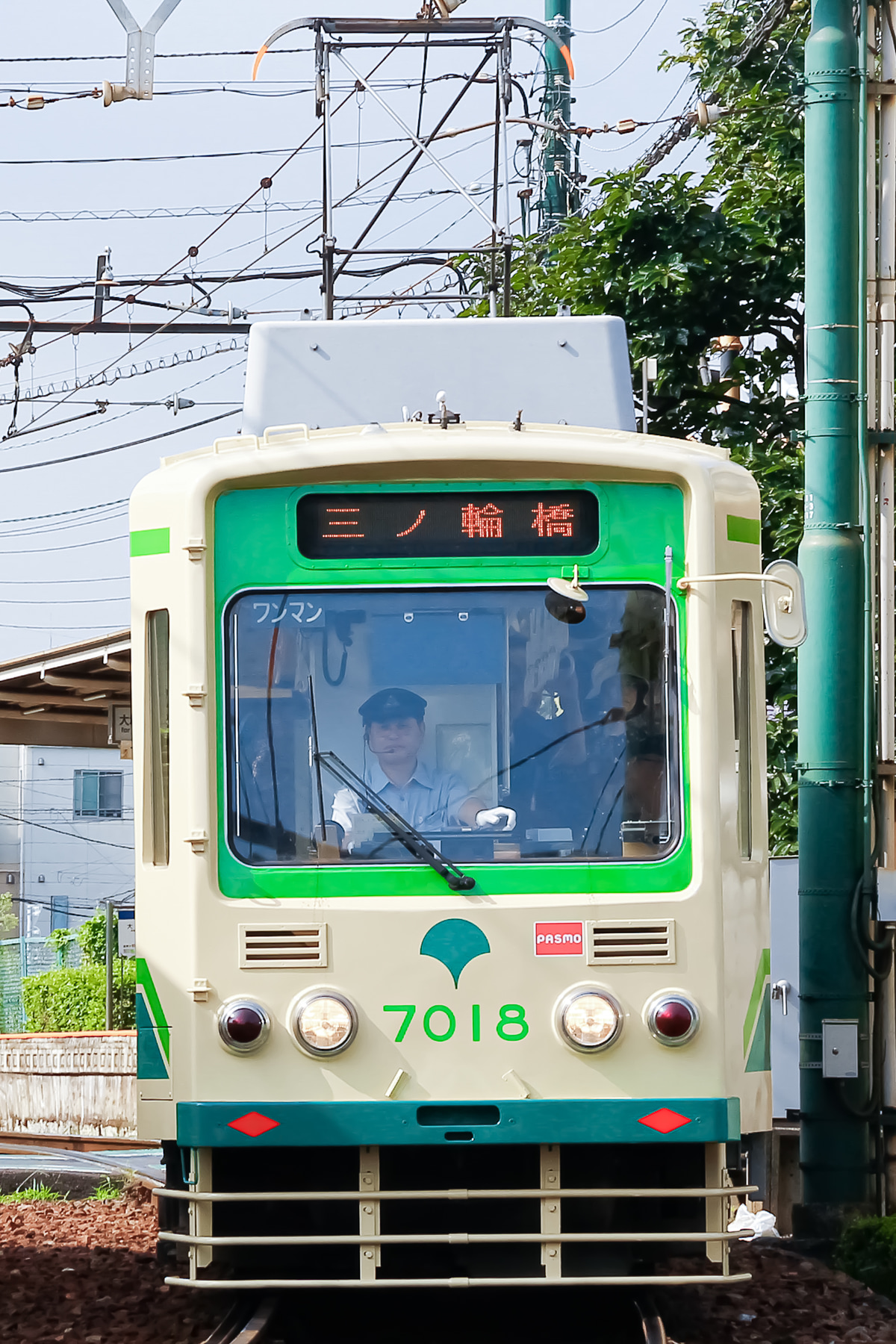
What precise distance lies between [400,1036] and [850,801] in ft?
12.7

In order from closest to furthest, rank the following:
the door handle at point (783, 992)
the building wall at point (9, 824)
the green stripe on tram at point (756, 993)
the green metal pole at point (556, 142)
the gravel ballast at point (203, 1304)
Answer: the green stripe on tram at point (756, 993)
the gravel ballast at point (203, 1304)
the door handle at point (783, 992)
the green metal pole at point (556, 142)
the building wall at point (9, 824)

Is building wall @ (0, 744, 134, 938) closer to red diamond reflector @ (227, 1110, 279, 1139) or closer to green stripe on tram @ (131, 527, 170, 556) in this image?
green stripe on tram @ (131, 527, 170, 556)

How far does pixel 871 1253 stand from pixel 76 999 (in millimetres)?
17227

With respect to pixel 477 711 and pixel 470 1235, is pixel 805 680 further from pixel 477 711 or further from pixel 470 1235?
pixel 470 1235

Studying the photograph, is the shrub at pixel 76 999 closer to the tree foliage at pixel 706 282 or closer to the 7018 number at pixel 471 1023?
the tree foliage at pixel 706 282

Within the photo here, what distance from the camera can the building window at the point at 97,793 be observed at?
176 ft

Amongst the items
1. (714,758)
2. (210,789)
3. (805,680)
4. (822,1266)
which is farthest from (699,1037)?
(805,680)

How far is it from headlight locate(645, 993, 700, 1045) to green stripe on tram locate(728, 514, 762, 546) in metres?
1.64

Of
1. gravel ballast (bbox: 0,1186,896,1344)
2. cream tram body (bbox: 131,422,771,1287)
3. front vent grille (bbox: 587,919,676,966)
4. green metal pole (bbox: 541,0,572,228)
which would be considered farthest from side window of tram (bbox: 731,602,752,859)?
green metal pole (bbox: 541,0,572,228)

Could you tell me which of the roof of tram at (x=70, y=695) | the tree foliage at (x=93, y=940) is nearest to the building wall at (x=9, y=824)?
the tree foliage at (x=93, y=940)

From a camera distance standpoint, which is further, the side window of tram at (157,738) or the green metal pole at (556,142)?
the green metal pole at (556,142)

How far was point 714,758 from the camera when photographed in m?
6.29

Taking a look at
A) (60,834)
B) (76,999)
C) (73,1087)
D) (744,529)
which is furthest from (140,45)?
(60,834)

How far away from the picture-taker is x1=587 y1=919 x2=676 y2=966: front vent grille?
618cm
